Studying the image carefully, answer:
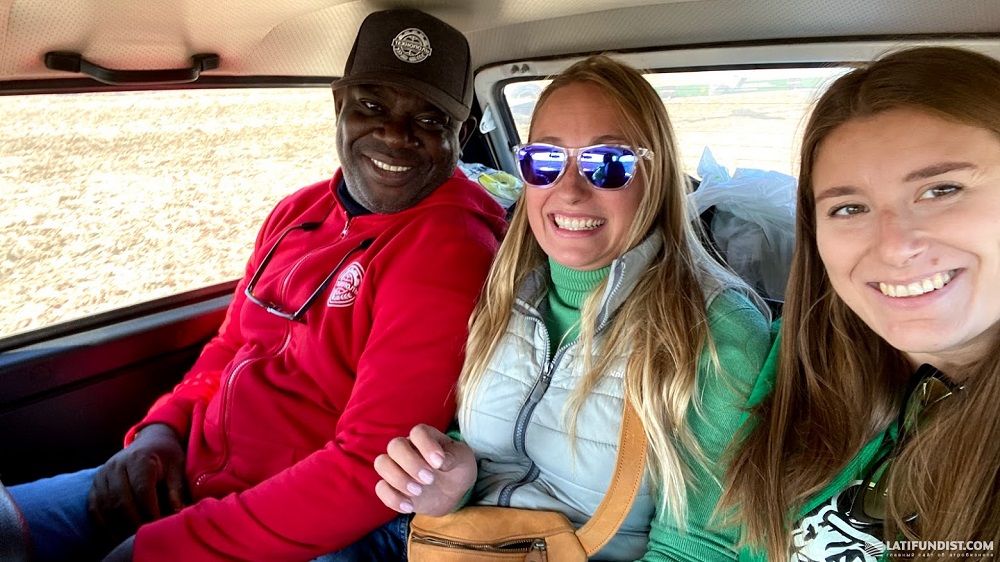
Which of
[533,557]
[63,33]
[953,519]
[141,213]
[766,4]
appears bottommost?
[533,557]

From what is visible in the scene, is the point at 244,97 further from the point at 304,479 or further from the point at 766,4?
the point at 766,4

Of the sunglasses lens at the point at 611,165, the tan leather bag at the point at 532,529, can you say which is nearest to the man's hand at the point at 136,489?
the tan leather bag at the point at 532,529

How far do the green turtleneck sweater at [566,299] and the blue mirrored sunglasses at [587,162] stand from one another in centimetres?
22

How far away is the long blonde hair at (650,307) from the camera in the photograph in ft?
5.01

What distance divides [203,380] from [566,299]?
4.49 ft

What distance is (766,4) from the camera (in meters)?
2.14

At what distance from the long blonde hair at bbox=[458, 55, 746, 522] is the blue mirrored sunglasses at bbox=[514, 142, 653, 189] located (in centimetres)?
6

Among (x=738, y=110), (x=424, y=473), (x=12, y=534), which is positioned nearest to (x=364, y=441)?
(x=424, y=473)

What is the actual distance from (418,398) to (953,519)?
118cm

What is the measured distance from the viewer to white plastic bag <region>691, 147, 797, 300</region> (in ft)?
6.93

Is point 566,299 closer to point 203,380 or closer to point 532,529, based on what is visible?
point 532,529

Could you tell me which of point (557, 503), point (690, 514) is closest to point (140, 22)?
point (557, 503)

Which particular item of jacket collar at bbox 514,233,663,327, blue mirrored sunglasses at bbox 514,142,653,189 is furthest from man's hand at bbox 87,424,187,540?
blue mirrored sunglasses at bbox 514,142,653,189

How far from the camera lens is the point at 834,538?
133 centimetres
